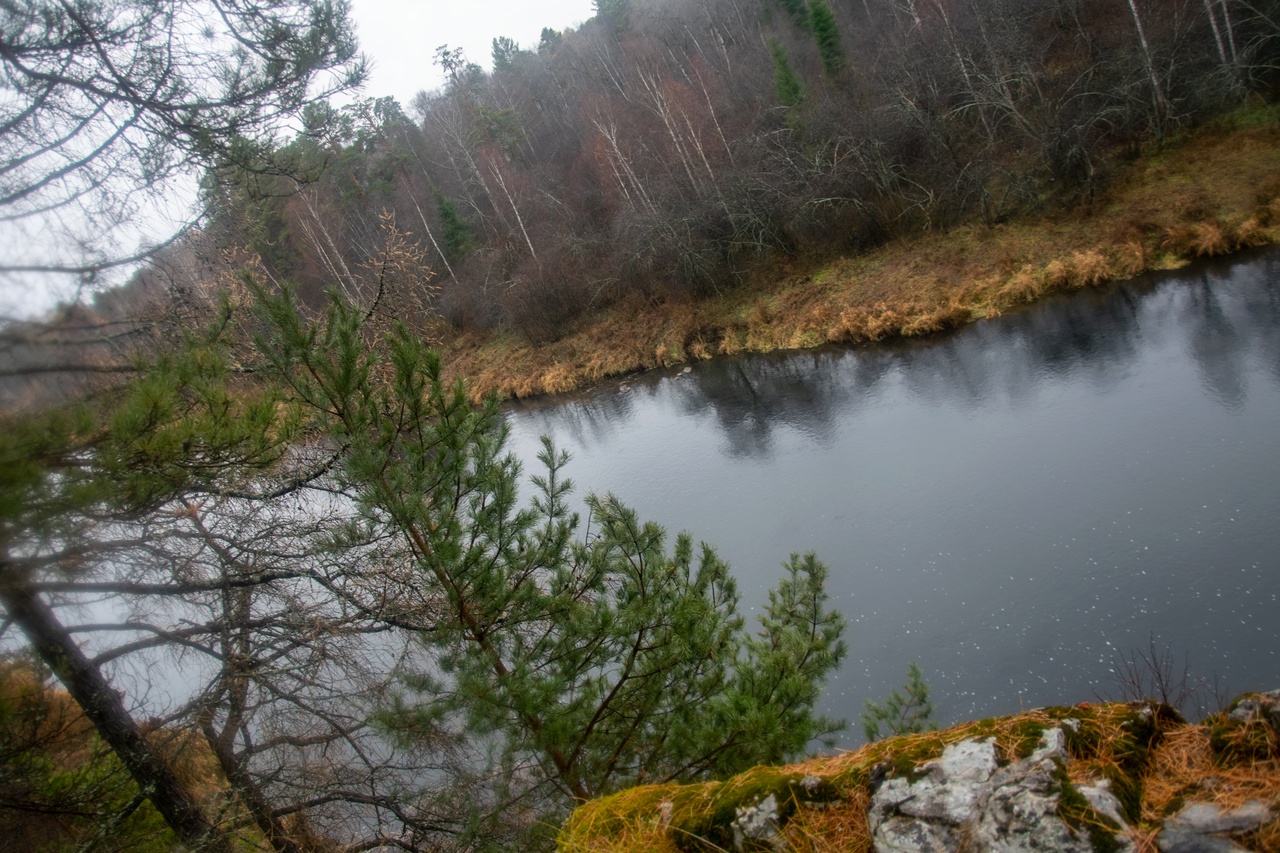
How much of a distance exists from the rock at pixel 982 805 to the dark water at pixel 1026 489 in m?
5.20

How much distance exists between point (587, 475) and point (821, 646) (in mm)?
9650

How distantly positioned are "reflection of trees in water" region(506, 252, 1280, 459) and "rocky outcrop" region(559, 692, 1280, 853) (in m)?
9.01

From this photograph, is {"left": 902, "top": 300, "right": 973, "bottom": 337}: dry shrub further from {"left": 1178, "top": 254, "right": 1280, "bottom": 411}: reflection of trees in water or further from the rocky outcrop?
the rocky outcrop

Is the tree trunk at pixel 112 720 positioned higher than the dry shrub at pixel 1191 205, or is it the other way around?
the tree trunk at pixel 112 720

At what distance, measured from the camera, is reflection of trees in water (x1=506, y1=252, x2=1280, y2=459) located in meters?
10.3

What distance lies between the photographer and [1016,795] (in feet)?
6.21

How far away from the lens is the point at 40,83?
3.38m

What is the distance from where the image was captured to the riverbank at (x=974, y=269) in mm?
13328

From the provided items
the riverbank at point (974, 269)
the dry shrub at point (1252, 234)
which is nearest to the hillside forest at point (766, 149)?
the riverbank at point (974, 269)

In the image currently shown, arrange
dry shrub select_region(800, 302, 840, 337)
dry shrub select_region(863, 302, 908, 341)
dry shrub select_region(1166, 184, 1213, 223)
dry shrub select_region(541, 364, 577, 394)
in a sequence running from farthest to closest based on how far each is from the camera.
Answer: dry shrub select_region(541, 364, 577, 394)
dry shrub select_region(800, 302, 840, 337)
dry shrub select_region(863, 302, 908, 341)
dry shrub select_region(1166, 184, 1213, 223)

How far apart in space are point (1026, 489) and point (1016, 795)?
313 inches

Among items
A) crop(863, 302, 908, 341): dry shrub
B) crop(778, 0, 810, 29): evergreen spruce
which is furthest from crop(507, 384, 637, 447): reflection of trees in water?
crop(778, 0, 810, 29): evergreen spruce

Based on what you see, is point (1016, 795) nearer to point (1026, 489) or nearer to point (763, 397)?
point (1026, 489)

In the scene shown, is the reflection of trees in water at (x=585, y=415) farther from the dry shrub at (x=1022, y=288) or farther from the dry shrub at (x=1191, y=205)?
the dry shrub at (x=1191, y=205)
